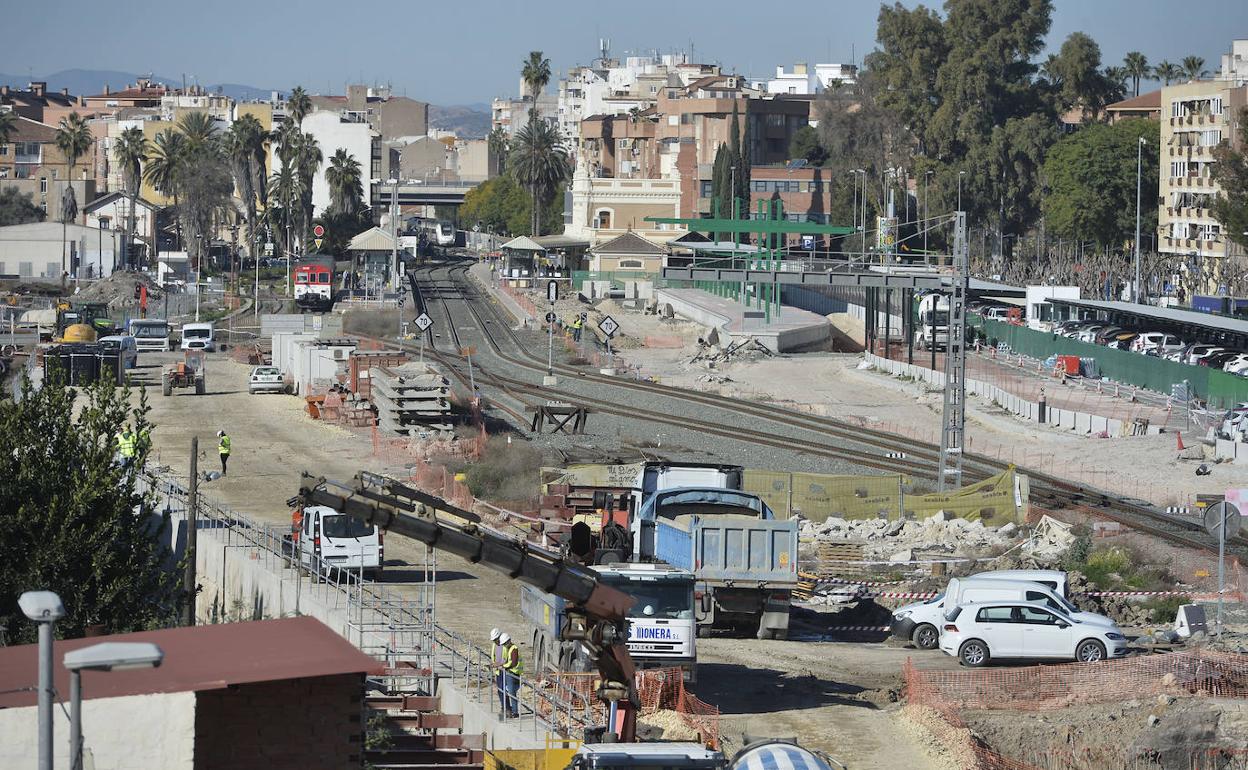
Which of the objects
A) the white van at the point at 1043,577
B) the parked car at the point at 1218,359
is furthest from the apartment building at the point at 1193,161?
the white van at the point at 1043,577

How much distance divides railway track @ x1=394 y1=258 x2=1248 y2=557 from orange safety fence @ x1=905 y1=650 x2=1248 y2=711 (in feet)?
34.3

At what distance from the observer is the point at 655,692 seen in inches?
874

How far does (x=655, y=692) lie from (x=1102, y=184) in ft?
312

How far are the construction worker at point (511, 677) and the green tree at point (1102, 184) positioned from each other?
94755 millimetres

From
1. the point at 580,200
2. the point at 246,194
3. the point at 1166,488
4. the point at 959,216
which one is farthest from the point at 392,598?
the point at 246,194

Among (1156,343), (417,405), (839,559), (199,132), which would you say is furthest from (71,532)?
(199,132)

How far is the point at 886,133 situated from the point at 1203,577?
4053 inches

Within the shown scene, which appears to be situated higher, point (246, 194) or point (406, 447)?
point (246, 194)

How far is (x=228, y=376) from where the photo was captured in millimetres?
67812

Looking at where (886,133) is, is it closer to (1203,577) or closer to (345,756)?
(1203,577)

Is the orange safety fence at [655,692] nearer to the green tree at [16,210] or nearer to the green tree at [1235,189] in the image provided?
the green tree at [1235,189]

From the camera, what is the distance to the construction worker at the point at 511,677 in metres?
21.0

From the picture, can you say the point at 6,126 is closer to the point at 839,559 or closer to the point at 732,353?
the point at 732,353

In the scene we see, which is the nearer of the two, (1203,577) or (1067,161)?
(1203,577)
